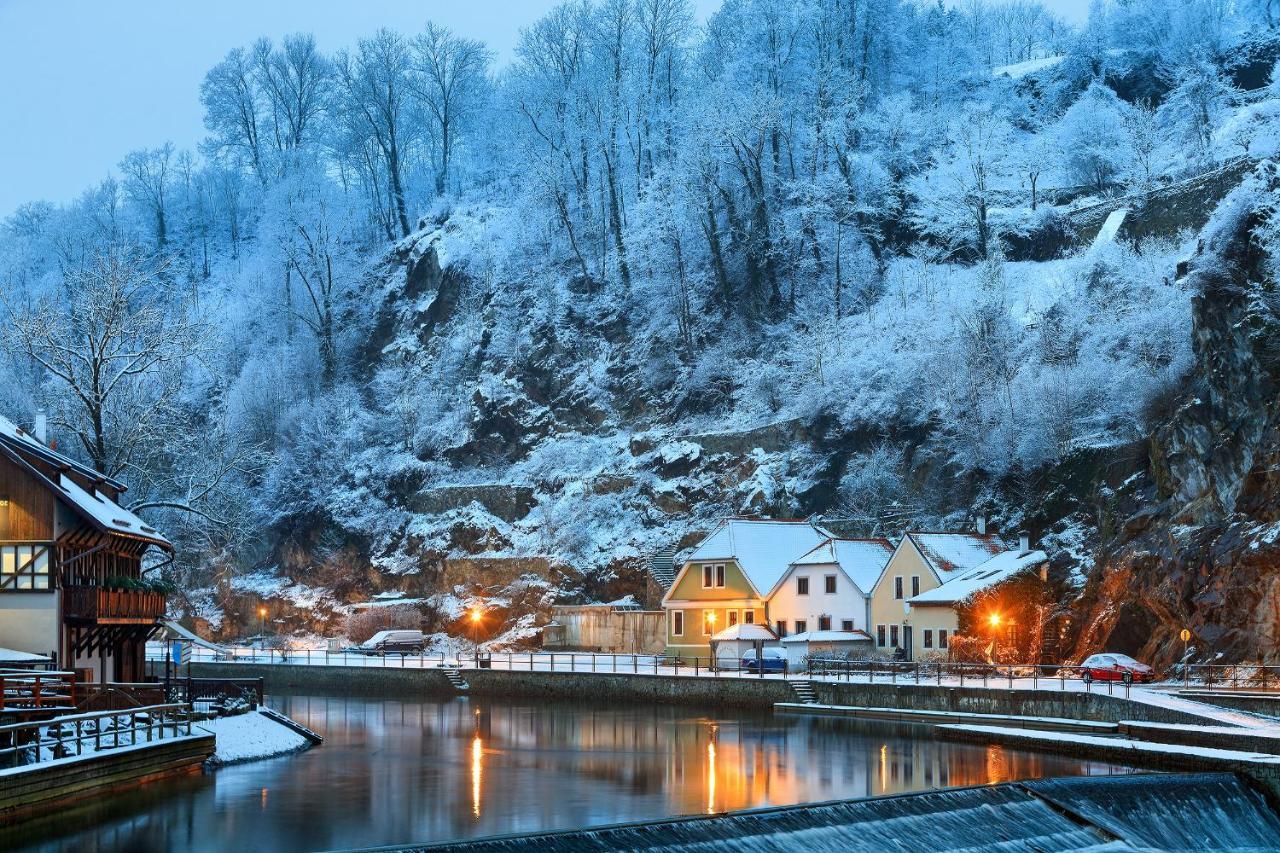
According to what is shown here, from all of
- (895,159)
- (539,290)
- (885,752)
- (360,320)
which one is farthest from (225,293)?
(885,752)

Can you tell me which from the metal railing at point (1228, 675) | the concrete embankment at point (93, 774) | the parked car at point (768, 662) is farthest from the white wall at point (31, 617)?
the metal railing at point (1228, 675)

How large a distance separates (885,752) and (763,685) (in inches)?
636

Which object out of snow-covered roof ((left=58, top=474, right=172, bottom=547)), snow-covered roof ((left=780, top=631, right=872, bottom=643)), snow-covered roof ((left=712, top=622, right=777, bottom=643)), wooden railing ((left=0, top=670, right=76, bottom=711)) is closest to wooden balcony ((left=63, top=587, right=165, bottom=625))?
snow-covered roof ((left=58, top=474, right=172, bottom=547))

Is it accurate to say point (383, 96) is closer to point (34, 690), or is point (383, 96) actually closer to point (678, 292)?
point (678, 292)

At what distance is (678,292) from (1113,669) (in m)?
53.7

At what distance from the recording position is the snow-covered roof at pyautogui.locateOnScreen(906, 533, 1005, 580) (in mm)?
64681

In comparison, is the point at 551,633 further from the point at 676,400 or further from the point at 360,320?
the point at 360,320

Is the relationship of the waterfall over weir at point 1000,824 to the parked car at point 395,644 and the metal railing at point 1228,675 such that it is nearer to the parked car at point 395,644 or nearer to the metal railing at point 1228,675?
the metal railing at point 1228,675

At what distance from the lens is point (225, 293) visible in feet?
440

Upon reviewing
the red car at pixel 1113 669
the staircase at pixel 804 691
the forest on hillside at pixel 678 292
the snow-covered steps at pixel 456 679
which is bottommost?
the snow-covered steps at pixel 456 679

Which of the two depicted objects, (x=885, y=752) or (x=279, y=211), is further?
(x=279, y=211)

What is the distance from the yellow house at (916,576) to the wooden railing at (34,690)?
39204mm

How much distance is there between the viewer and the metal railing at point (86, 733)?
1244 inches

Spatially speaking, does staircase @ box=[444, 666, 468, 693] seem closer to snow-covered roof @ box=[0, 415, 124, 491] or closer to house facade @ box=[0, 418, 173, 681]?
snow-covered roof @ box=[0, 415, 124, 491]
